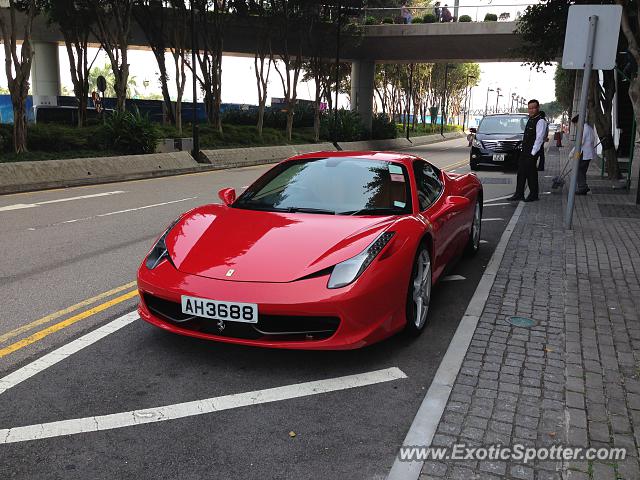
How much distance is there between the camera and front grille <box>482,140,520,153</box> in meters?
18.6

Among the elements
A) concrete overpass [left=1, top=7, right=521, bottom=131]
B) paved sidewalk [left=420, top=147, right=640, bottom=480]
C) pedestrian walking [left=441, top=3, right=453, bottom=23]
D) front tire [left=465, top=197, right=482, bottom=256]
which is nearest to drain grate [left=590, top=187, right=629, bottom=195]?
paved sidewalk [left=420, top=147, right=640, bottom=480]

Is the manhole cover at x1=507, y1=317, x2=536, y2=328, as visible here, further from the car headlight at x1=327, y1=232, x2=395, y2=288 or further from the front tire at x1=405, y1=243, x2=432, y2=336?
the car headlight at x1=327, y1=232, x2=395, y2=288

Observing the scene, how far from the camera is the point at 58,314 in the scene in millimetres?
4902

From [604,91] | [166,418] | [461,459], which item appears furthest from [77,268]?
[604,91]

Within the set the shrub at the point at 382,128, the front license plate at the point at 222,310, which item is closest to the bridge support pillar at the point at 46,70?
the shrub at the point at 382,128

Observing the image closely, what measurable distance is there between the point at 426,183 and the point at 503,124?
50.7 ft

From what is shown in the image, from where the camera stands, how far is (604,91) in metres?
16.4

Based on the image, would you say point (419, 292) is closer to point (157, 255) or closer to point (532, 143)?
point (157, 255)

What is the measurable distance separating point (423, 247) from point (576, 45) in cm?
521

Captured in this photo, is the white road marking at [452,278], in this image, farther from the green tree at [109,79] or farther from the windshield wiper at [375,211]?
the green tree at [109,79]

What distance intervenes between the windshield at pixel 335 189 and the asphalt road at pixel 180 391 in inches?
42.4

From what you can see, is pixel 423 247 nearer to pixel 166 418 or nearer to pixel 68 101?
pixel 166 418

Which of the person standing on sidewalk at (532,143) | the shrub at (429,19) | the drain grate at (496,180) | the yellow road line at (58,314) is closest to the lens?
the yellow road line at (58,314)

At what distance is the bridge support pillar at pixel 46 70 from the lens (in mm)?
37531
